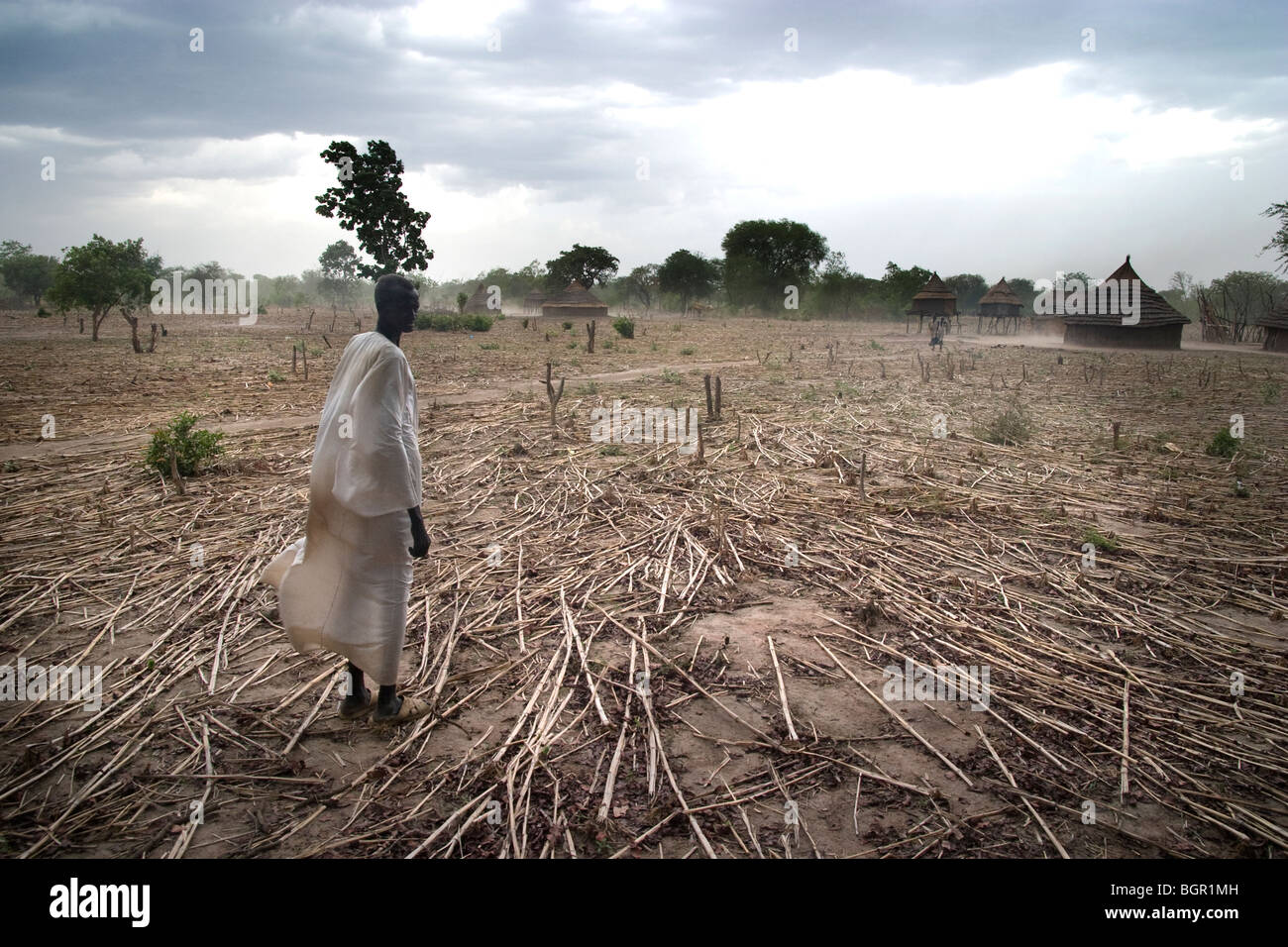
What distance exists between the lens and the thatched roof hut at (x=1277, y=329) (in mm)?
27094

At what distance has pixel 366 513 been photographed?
3.08 meters

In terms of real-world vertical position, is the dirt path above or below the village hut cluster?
below

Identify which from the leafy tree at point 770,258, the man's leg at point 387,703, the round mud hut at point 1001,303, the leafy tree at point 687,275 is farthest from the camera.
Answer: the leafy tree at point 687,275

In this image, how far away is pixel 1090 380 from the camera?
1708 cm

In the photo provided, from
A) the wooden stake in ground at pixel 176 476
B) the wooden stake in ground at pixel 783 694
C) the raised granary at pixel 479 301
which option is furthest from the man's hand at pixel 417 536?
the raised granary at pixel 479 301

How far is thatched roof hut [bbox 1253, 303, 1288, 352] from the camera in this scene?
27094 mm

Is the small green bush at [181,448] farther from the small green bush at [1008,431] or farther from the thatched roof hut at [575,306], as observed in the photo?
the thatched roof hut at [575,306]

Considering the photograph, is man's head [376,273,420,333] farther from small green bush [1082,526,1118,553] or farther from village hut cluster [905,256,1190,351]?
village hut cluster [905,256,1190,351]

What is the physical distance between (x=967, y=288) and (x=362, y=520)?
8966 centimetres

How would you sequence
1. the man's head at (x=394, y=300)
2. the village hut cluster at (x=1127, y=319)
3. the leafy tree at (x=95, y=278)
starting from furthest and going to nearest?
the village hut cluster at (x=1127, y=319) → the leafy tree at (x=95, y=278) → the man's head at (x=394, y=300)

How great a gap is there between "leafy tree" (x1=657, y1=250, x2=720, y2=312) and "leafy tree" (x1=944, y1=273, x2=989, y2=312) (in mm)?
27593

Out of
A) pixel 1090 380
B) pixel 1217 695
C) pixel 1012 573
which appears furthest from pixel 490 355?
pixel 1217 695

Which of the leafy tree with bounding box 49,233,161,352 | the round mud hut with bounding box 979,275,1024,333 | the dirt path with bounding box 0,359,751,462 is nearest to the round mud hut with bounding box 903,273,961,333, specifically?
the round mud hut with bounding box 979,275,1024,333

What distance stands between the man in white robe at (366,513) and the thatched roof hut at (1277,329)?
34482 mm
